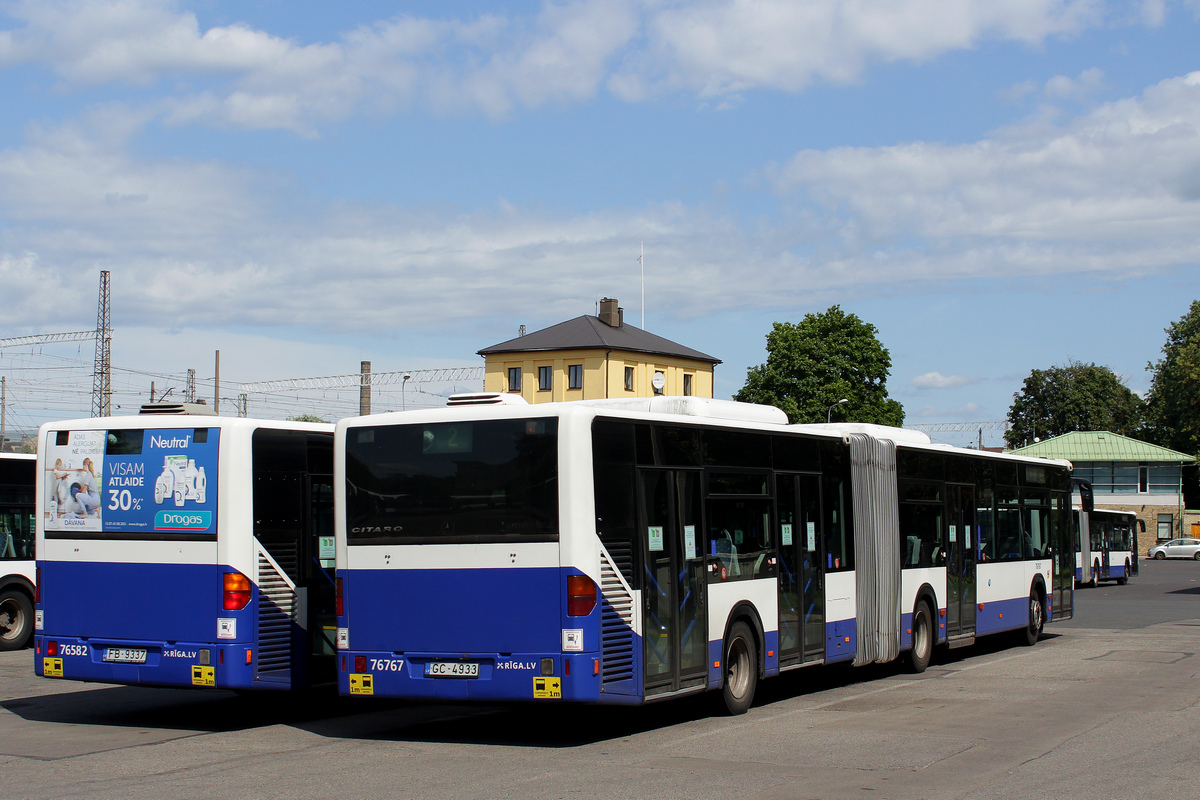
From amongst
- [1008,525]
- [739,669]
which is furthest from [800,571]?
[1008,525]

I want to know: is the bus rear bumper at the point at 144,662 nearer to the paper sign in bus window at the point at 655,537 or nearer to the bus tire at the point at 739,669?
the paper sign in bus window at the point at 655,537

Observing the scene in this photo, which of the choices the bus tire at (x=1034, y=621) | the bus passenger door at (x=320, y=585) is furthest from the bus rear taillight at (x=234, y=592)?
the bus tire at (x=1034, y=621)

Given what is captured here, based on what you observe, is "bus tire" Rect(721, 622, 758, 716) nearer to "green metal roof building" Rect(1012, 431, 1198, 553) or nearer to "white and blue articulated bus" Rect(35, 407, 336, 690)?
"white and blue articulated bus" Rect(35, 407, 336, 690)

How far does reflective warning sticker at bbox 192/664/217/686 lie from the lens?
36.8 feet

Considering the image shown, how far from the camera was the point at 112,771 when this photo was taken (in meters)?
9.52

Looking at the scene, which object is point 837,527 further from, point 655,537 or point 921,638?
point 655,537

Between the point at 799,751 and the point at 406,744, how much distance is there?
3.18 metres

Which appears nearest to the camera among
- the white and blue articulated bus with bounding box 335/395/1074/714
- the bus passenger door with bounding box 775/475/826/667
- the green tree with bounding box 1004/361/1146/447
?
the white and blue articulated bus with bounding box 335/395/1074/714

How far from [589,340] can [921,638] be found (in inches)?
2829

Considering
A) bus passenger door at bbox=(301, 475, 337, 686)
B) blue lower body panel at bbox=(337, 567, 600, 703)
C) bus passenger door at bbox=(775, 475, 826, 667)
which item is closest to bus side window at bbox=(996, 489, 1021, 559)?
bus passenger door at bbox=(775, 475, 826, 667)

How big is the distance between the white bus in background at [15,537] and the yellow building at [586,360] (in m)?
67.7

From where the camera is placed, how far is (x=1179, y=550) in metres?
79.8

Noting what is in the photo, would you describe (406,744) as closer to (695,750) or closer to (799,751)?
(695,750)

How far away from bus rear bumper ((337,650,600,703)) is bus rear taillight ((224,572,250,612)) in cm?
100
